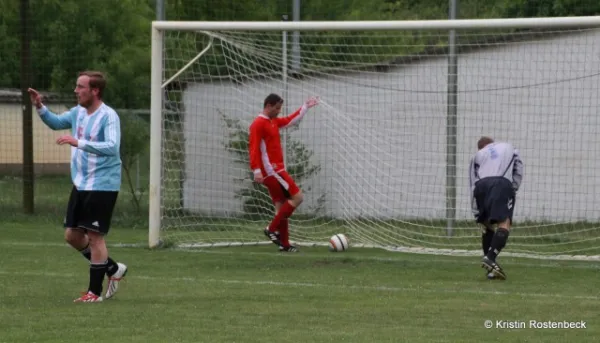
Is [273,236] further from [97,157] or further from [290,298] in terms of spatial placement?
[97,157]

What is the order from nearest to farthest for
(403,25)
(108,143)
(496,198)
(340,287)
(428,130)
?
1. (108,143)
2. (340,287)
3. (496,198)
4. (403,25)
5. (428,130)

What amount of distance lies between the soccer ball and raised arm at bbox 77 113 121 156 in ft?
17.7

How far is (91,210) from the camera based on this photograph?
10.1 m

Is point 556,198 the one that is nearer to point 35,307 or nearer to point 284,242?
point 284,242

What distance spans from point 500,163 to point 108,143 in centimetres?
452

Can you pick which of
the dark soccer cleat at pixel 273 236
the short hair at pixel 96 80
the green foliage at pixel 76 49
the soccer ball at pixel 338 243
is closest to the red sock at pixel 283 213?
the dark soccer cleat at pixel 273 236

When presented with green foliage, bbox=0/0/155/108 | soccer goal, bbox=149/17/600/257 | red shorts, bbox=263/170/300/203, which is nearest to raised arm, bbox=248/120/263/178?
red shorts, bbox=263/170/300/203

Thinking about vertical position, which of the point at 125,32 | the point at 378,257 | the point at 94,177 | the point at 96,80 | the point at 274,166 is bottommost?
the point at 378,257

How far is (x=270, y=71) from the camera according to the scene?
16.6 m

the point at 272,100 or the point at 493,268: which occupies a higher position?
the point at 272,100

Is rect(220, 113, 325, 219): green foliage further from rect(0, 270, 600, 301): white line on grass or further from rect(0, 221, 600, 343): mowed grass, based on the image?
rect(0, 270, 600, 301): white line on grass

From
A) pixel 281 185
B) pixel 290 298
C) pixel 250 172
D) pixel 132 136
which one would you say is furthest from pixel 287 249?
pixel 132 136

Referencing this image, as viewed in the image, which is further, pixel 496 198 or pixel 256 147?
pixel 256 147

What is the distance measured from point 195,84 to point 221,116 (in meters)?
0.63
